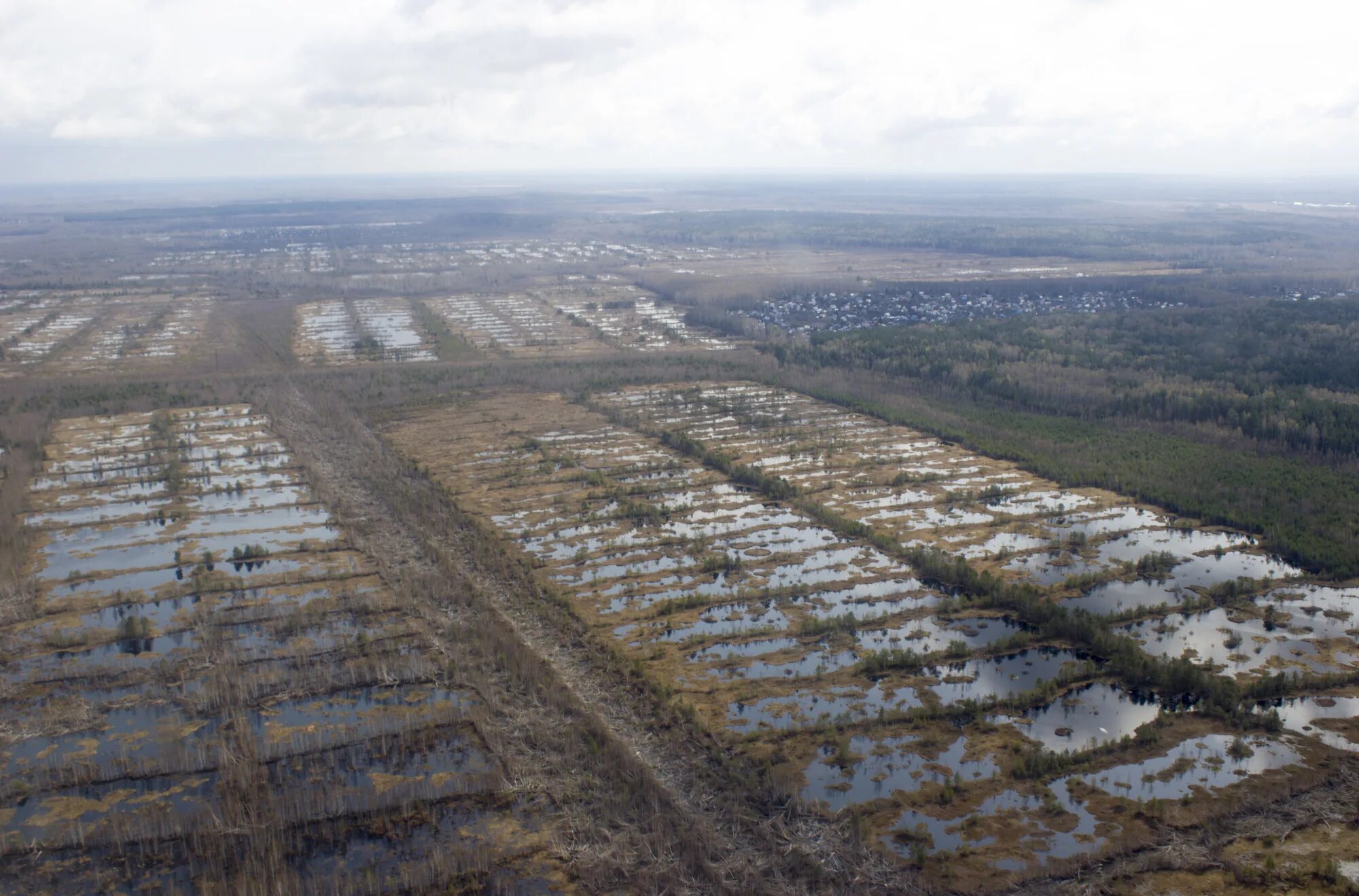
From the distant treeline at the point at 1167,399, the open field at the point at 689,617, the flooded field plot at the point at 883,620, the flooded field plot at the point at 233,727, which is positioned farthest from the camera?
the distant treeline at the point at 1167,399

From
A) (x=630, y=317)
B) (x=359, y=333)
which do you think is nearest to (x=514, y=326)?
(x=630, y=317)

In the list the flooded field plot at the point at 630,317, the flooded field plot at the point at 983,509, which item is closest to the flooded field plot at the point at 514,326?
the flooded field plot at the point at 630,317

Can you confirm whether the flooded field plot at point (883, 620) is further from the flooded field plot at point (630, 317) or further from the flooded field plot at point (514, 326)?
the flooded field plot at point (630, 317)

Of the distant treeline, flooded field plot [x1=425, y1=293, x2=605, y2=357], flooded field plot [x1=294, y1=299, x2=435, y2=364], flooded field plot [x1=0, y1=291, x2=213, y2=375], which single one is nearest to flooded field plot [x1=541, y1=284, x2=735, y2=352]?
flooded field plot [x1=425, y1=293, x2=605, y2=357]

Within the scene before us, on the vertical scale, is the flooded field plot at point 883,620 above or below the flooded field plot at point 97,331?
below

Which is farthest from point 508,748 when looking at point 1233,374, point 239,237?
point 239,237

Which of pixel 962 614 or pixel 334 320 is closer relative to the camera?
pixel 962 614

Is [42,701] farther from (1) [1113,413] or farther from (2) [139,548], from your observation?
(1) [1113,413]
